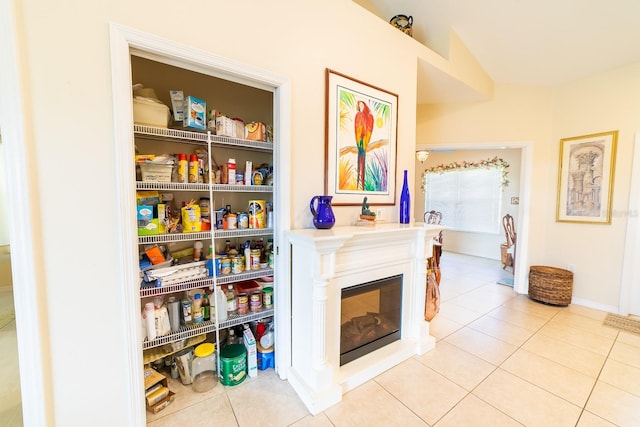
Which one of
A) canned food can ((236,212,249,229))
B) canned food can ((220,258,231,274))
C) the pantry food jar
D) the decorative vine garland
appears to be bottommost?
the pantry food jar

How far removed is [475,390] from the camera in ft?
5.22

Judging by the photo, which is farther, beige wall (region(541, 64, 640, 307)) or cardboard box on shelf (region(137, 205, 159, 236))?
beige wall (region(541, 64, 640, 307))

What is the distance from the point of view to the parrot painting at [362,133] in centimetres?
193

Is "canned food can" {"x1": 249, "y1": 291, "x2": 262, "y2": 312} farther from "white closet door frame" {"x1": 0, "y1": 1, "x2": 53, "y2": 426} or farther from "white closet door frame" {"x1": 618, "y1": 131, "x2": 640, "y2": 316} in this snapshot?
"white closet door frame" {"x1": 618, "y1": 131, "x2": 640, "y2": 316}

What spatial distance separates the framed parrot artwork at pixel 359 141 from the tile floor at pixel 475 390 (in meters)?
1.35

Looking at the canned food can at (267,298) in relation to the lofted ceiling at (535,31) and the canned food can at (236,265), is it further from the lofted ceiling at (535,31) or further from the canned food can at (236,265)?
the lofted ceiling at (535,31)

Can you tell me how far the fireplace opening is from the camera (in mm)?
1737

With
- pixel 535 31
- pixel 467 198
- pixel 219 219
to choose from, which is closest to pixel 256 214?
pixel 219 219

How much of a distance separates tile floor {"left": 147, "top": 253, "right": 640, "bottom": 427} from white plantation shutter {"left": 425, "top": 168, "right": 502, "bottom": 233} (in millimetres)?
3098

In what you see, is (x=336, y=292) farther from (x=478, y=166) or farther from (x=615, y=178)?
(x=478, y=166)

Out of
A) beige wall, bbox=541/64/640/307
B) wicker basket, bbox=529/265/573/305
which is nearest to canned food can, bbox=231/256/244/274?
wicker basket, bbox=529/265/573/305

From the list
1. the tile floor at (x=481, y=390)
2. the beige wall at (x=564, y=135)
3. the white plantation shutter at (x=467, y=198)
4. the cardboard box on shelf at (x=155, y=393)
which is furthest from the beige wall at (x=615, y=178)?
the cardboard box on shelf at (x=155, y=393)

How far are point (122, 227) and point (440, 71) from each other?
3.05 meters

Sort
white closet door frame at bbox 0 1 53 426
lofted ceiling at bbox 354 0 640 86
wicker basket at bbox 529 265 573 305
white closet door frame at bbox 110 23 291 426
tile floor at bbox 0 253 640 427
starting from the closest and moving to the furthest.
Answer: white closet door frame at bbox 0 1 53 426, white closet door frame at bbox 110 23 291 426, tile floor at bbox 0 253 640 427, lofted ceiling at bbox 354 0 640 86, wicker basket at bbox 529 265 573 305
